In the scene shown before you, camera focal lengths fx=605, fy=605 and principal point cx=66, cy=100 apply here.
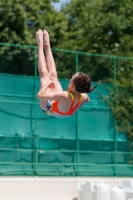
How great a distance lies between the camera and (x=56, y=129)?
13383 mm

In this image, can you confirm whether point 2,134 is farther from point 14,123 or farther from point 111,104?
point 111,104

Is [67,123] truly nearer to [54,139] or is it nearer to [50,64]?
[54,139]

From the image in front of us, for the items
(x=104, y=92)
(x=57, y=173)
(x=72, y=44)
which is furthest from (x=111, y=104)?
(x=72, y=44)

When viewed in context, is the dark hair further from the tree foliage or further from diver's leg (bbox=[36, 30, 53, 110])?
the tree foliage

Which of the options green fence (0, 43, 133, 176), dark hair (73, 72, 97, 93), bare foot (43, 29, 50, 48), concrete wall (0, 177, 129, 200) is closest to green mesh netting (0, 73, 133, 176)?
green fence (0, 43, 133, 176)

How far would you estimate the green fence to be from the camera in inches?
504

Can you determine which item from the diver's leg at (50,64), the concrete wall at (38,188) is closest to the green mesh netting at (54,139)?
the concrete wall at (38,188)

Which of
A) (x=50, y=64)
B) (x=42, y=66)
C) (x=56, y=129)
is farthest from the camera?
(x=56, y=129)

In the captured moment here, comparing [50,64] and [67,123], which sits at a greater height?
[50,64]

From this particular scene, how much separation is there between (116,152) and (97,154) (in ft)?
1.57

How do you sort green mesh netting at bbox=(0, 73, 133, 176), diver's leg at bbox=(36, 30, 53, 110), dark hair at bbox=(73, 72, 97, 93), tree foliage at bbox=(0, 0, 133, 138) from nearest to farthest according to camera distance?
dark hair at bbox=(73, 72, 97, 93) → diver's leg at bbox=(36, 30, 53, 110) → green mesh netting at bbox=(0, 73, 133, 176) → tree foliage at bbox=(0, 0, 133, 138)

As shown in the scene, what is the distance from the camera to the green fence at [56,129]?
12.8 metres

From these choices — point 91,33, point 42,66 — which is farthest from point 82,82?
point 91,33

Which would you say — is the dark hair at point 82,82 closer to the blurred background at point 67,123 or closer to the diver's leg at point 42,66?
the diver's leg at point 42,66
